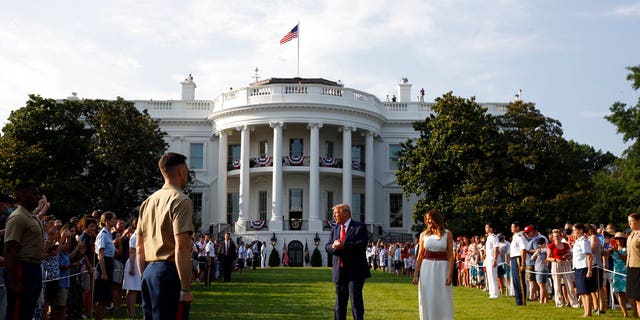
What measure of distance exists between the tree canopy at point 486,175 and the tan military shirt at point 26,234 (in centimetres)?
2885

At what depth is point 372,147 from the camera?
165 ft

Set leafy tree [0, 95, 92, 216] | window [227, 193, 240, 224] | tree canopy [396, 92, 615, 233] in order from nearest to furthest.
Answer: tree canopy [396, 92, 615, 233] → leafy tree [0, 95, 92, 216] → window [227, 193, 240, 224]

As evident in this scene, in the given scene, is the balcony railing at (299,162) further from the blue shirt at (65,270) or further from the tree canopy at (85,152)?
the blue shirt at (65,270)

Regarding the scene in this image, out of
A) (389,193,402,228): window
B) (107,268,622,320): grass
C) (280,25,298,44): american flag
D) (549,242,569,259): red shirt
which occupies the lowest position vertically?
(107,268,622,320): grass

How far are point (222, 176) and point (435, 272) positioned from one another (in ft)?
134

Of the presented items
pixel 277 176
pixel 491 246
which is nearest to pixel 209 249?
pixel 491 246

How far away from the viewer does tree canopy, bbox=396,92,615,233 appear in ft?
116

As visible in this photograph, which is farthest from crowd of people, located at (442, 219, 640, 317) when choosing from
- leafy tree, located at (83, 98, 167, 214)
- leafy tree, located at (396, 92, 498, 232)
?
leafy tree, located at (83, 98, 167, 214)

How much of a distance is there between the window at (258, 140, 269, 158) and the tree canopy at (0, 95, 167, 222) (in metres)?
9.12

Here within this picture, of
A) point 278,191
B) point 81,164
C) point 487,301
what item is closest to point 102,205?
point 81,164

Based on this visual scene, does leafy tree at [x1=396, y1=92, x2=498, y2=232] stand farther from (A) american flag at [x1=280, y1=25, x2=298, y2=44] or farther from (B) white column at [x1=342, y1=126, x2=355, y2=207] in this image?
(A) american flag at [x1=280, y1=25, x2=298, y2=44]

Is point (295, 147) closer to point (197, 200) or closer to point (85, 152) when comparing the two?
point (197, 200)

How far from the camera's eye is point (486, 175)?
35.8 metres

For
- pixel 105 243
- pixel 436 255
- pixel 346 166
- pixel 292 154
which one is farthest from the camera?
pixel 292 154
